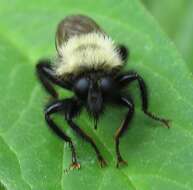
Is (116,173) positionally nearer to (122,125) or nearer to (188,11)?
(122,125)

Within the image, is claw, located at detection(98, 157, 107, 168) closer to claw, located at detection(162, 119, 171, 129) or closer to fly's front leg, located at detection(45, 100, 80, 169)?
fly's front leg, located at detection(45, 100, 80, 169)

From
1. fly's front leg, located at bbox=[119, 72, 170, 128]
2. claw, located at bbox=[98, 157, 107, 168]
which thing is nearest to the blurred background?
fly's front leg, located at bbox=[119, 72, 170, 128]

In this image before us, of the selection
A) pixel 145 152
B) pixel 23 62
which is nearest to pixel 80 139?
pixel 145 152

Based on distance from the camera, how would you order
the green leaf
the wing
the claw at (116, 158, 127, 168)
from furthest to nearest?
the wing < the claw at (116, 158, 127, 168) < the green leaf

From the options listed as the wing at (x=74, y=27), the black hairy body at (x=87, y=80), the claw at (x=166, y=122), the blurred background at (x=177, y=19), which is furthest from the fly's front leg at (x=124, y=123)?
the blurred background at (x=177, y=19)

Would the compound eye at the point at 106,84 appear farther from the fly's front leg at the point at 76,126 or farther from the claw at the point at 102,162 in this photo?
the claw at the point at 102,162

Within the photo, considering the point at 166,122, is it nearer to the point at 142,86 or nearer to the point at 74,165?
the point at 142,86

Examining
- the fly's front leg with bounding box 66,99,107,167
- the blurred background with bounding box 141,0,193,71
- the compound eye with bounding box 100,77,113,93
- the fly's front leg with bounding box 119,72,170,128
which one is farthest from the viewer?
the blurred background with bounding box 141,0,193,71

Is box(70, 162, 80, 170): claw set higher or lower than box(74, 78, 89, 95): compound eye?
lower
